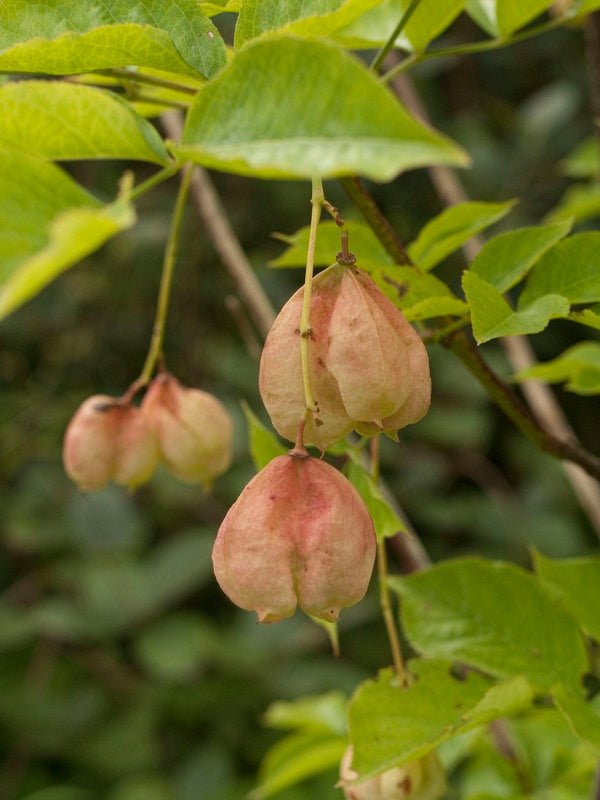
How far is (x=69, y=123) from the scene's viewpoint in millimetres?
471

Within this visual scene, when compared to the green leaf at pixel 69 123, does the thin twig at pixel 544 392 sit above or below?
below

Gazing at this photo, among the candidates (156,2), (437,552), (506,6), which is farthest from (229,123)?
(437,552)

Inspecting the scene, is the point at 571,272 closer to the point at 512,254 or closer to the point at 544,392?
the point at 512,254

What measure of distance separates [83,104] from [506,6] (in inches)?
16.3

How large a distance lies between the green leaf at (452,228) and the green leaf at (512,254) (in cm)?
3

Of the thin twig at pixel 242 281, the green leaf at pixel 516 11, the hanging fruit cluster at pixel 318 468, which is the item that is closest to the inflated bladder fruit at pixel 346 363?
the hanging fruit cluster at pixel 318 468

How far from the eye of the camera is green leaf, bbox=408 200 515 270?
69 centimetres

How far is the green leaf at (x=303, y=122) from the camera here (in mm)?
368

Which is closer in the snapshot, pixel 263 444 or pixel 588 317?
pixel 588 317

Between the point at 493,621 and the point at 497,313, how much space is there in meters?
0.29

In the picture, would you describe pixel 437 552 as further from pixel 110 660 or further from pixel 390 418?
pixel 390 418

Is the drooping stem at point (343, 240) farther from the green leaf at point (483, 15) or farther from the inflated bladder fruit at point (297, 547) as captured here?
the green leaf at point (483, 15)

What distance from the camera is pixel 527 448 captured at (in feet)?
8.40

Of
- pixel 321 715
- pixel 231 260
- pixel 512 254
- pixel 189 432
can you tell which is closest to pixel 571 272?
pixel 512 254
